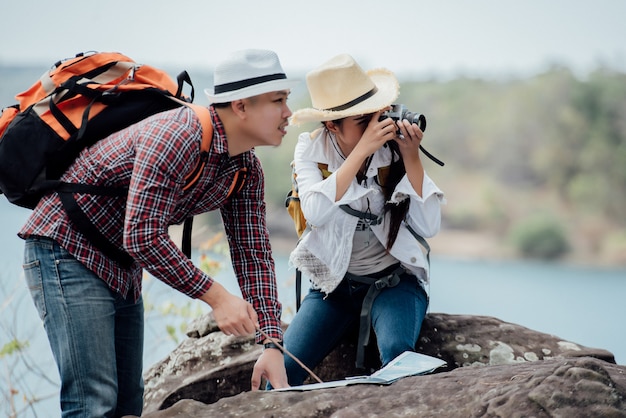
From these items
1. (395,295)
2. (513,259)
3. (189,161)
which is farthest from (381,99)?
(513,259)

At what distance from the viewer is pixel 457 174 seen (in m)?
17.4

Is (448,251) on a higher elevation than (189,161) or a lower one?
lower

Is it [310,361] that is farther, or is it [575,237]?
[575,237]

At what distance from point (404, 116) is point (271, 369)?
0.93 meters

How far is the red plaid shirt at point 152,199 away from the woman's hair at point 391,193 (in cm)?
56

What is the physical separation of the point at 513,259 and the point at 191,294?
14953mm

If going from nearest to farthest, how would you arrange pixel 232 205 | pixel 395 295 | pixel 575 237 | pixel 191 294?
pixel 191 294 < pixel 232 205 < pixel 395 295 < pixel 575 237

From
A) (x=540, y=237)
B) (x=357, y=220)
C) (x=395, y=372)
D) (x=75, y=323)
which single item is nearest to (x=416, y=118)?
(x=357, y=220)

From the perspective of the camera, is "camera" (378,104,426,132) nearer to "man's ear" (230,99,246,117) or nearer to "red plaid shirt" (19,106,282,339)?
"red plaid shirt" (19,106,282,339)

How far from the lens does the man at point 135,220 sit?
1.83 m

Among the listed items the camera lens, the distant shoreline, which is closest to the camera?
the camera lens

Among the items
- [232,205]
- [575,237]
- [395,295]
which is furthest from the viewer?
[575,237]

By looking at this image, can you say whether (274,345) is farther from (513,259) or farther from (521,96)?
(521,96)

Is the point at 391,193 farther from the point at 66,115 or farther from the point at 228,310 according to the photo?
the point at 66,115
